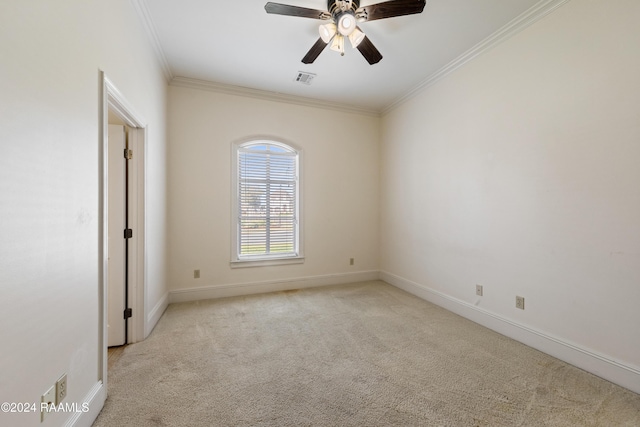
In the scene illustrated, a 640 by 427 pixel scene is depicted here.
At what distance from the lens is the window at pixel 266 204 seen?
12.8 ft

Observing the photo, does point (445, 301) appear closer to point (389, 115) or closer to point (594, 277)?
point (594, 277)

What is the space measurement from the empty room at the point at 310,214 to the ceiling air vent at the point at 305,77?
0.08 metres

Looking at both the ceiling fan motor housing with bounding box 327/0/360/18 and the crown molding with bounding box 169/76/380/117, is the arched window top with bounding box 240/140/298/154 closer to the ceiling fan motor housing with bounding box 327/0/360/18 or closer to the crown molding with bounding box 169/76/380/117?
the crown molding with bounding box 169/76/380/117

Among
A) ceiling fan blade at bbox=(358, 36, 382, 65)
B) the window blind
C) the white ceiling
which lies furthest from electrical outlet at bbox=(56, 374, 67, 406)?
ceiling fan blade at bbox=(358, 36, 382, 65)

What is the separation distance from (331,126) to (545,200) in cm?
306

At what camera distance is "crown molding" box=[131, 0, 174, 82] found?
7.26 feet

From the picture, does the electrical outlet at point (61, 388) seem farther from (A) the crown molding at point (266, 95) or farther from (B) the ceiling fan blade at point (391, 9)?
(A) the crown molding at point (266, 95)

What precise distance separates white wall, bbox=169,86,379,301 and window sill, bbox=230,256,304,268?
0.08 metres

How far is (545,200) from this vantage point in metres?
2.30

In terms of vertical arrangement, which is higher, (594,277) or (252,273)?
(594,277)

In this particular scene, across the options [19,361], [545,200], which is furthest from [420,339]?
[19,361]

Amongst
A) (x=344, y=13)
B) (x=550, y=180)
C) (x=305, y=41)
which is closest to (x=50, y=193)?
(x=344, y=13)

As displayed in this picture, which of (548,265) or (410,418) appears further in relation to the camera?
(548,265)

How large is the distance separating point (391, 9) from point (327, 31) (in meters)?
0.54
